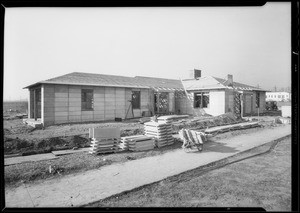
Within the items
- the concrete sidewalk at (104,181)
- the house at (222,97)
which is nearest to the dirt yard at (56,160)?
the concrete sidewalk at (104,181)

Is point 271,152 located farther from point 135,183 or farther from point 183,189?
point 135,183

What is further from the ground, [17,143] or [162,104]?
[162,104]

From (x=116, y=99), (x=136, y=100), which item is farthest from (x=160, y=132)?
(x=136, y=100)

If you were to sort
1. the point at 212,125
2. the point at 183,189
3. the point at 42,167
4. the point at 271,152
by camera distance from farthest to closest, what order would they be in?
the point at 212,125, the point at 271,152, the point at 42,167, the point at 183,189

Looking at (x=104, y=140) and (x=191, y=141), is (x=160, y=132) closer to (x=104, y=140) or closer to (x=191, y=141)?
(x=191, y=141)

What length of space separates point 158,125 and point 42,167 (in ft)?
17.1

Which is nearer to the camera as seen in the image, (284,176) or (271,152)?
(284,176)

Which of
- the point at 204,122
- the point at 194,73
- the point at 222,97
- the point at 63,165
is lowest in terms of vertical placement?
the point at 63,165

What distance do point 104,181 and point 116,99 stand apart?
42.7 feet

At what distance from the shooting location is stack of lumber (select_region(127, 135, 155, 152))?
9.12 metres

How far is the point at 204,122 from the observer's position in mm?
16688
